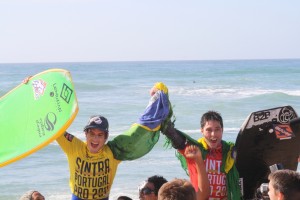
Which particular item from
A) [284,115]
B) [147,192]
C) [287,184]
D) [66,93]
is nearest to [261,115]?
[284,115]

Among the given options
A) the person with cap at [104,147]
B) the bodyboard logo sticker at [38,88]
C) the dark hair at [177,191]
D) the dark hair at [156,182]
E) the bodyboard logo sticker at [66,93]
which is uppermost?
the bodyboard logo sticker at [38,88]

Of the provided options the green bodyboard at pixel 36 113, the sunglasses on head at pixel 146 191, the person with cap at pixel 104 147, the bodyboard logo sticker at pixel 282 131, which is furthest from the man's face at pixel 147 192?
the bodyboard logo sticker at pixel 282 131

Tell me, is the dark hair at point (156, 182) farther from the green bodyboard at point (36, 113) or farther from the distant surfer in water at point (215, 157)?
the green bodyboard at point (36, 113)

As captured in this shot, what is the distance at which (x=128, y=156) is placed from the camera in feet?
13.9

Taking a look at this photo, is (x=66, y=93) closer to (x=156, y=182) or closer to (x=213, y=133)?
(x=156, y=182)

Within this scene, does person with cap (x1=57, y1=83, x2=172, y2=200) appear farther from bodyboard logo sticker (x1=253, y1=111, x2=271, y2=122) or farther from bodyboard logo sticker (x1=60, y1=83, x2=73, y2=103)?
bodyboard logo sticker (x1=253, y1=111, x2=271, y2=122)

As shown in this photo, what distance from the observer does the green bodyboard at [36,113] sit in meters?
4.09

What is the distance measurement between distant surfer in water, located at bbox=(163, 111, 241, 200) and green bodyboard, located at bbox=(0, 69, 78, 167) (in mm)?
821

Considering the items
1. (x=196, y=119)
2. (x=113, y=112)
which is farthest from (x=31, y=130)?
(x=113, y=112)

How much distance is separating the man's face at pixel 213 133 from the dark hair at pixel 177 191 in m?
1.40

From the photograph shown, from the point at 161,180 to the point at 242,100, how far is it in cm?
2304

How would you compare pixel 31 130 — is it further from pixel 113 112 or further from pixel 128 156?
pixel 113 112

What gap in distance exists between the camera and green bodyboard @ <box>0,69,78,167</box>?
4.09 meters

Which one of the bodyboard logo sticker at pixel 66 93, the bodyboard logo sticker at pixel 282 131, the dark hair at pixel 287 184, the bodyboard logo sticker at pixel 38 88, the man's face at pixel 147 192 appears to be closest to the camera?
the dark hair at pixel 287 184
